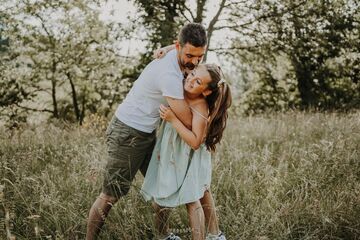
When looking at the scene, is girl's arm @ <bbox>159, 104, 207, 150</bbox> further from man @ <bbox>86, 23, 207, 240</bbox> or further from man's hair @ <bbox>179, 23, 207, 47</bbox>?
man's hair @ <bbox>179, 23, 207, 47</bbox>

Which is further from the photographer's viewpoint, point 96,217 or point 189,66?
point 96,217

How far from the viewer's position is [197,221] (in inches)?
111

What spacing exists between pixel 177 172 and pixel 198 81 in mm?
654

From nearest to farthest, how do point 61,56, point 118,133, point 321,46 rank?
point 118,133 < point 61,56 < point 321,46

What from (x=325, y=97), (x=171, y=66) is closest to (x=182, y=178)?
(x=171, y=66)

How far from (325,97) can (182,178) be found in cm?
1059

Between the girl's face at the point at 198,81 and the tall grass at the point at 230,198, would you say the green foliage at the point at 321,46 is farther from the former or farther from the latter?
the girl's face at the point at 198,81

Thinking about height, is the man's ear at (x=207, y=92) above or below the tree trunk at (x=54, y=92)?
above

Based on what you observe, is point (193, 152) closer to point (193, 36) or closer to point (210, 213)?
point (210, 213)

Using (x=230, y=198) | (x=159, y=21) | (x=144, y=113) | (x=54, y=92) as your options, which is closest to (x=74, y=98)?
(x=54, y=92)

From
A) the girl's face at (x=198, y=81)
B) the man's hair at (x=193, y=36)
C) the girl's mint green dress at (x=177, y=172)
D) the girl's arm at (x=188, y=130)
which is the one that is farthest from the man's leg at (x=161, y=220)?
the man's hair at (x=193, y=36)

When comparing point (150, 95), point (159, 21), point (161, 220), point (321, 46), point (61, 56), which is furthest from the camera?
point (321, 46)

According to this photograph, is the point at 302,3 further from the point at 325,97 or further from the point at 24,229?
the point at 24,229

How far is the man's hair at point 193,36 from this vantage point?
2723mm
